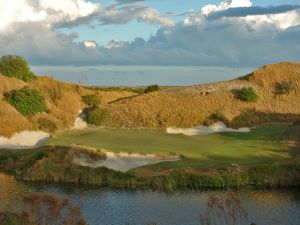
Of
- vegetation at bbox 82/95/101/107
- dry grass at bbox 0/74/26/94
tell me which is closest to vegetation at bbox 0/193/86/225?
dry grass at bbox 0/74/26/94

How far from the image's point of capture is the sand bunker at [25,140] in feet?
165

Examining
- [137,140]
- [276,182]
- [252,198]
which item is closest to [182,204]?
[252,198]

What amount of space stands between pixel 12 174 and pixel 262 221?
19.4m

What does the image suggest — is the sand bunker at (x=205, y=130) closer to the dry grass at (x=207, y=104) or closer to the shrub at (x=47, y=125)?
the dry grass at (x=207, y=104)

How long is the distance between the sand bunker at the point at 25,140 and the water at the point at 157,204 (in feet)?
46.2

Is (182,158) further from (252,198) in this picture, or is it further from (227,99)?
(227,99)

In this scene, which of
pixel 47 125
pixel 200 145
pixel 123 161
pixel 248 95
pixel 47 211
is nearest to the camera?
pixel 47 211

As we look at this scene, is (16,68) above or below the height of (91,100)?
above

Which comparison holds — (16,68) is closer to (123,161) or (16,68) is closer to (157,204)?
(123,161)

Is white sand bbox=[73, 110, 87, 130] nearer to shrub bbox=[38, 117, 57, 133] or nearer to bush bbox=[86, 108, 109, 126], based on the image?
bush bbox=[86, 108, 109, 126]

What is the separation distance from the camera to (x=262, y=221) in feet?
85.8

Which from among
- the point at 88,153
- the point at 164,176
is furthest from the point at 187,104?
the point at 164,176

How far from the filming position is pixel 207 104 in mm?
62719

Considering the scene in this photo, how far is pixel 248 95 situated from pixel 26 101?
75.9 ft
